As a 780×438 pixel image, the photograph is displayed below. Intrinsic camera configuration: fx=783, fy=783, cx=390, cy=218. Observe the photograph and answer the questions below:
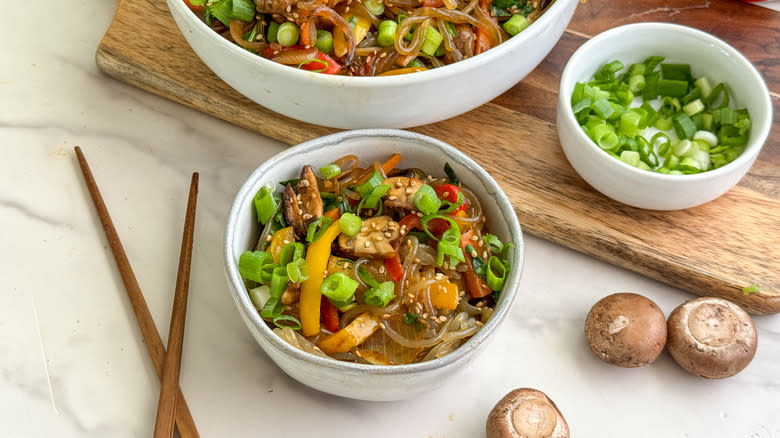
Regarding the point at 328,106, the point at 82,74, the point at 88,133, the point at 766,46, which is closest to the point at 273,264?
the point at 328,106

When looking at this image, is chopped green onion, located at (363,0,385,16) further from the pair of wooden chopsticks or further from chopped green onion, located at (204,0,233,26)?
the pair of wooden chopsticks

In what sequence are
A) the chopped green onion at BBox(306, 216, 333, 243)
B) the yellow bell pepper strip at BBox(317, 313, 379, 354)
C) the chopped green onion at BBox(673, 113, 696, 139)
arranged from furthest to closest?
1. the chopped green onion at BBox(673, 113, 696, 139)
2. the chopped green onion at BBox(306, 216, 333, 243)
3. the yellow bell pepper strip at BBox(317, 313, 379, 354)

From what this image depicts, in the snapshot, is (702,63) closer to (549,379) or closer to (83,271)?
(549,379)

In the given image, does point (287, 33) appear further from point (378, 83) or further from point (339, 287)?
point (339, 287)

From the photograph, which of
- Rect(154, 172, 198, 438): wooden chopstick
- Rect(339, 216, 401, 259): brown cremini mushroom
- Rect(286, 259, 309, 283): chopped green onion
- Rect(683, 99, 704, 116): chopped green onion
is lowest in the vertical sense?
Rect(154, 172, 198, 438): wooden chopstick

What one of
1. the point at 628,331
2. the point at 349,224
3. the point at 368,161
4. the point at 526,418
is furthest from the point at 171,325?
the point at 628,331

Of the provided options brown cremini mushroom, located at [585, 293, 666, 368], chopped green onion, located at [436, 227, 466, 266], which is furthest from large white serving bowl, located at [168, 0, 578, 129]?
brown cremini mushroom, located at [585, 293, 666, 368]
